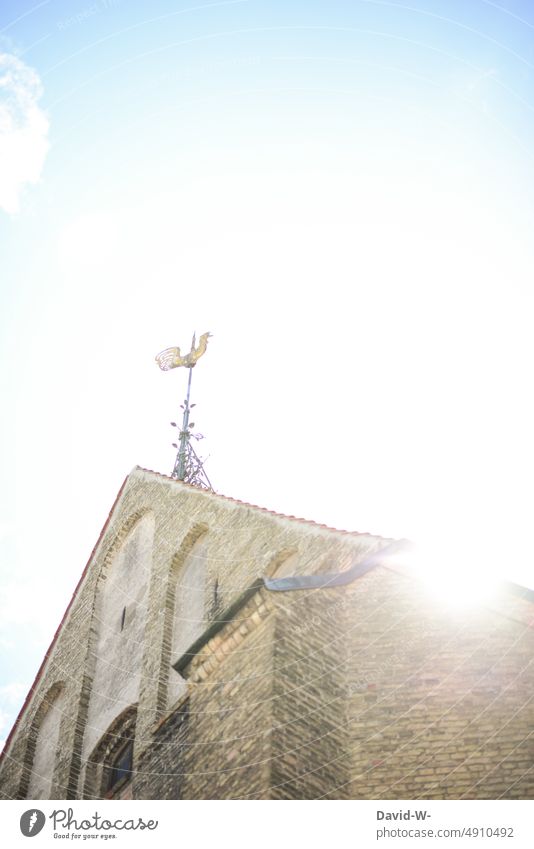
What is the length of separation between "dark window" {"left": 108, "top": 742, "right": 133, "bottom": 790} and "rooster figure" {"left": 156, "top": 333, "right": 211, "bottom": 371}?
999 centimetres

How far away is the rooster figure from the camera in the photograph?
872 inches

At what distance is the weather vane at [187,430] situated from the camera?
72.5 feet

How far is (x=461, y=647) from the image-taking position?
33.5ft

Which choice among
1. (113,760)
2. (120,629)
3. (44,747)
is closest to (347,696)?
(113,760)

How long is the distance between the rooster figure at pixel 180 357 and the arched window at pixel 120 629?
533cm

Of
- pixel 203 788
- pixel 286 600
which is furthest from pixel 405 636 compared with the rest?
pixel 203 788

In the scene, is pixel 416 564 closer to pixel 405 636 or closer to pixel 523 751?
pixel 405 636

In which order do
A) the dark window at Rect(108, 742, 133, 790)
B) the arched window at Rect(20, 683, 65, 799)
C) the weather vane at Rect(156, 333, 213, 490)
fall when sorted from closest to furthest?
the dark window at Rect(108, 742, 133, 790) → the arched window at Rect(20, 683, 65, 799) → the weather vane at Rect(156, 333, 213, 490)

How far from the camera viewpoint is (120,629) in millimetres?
16500

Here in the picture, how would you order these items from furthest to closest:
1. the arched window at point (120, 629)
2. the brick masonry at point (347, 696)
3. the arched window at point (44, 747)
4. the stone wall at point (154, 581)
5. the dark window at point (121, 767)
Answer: the arched window at point (44, 747) < the arched window at point (120, 629) < the dark window at point (121, 767) < the stone wall at point (154, 581) < the brick masonry at point (347, 696)
